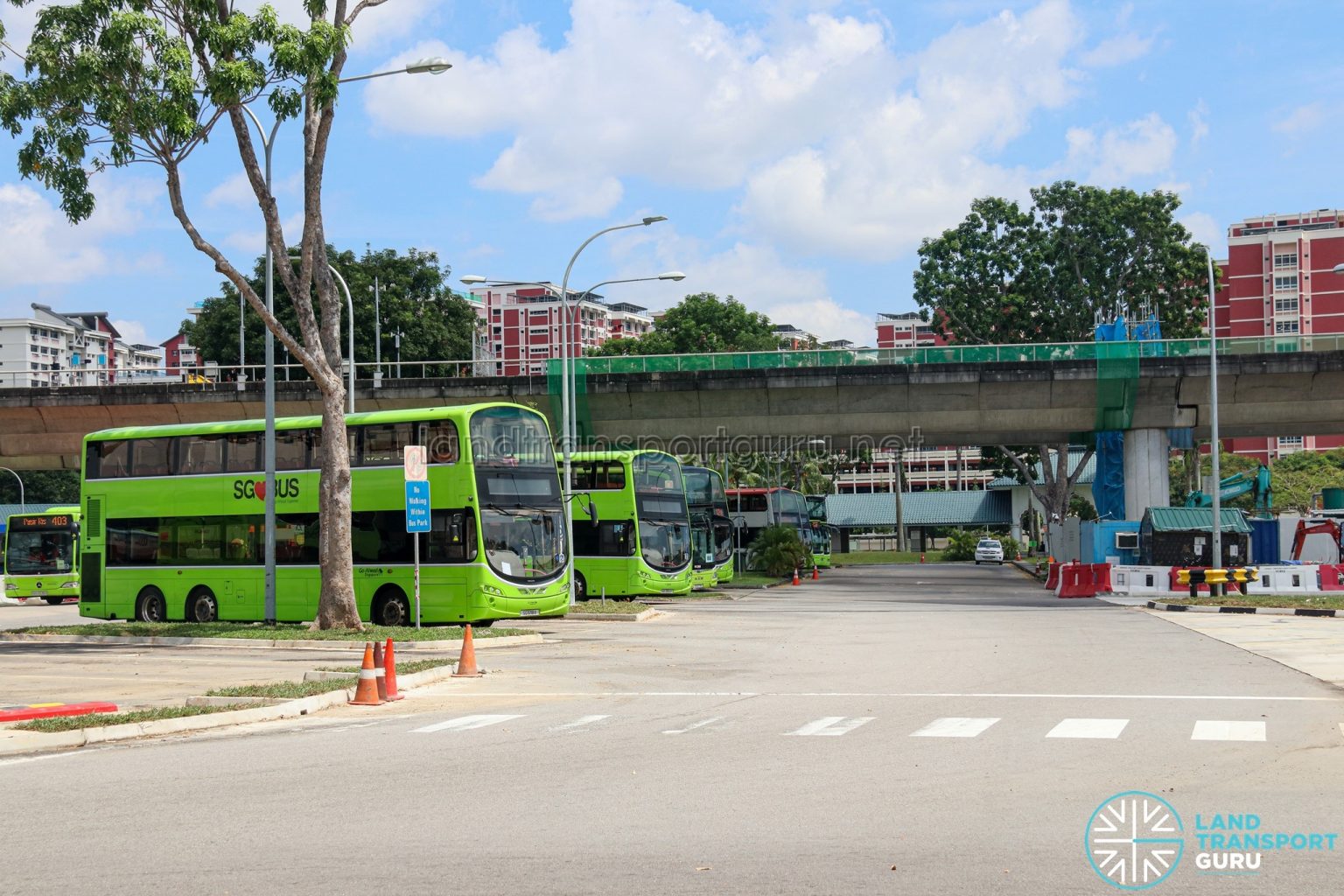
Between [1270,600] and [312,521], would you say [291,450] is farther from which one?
[1270,600]

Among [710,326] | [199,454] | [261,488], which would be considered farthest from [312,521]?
[710,326]

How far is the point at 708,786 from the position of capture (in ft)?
30.9

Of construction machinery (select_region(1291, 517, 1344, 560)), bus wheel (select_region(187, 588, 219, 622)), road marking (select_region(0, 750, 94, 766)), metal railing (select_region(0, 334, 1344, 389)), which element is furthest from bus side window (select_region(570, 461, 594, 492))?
construction machinery (select_region(1291, 517, 1344, 560))

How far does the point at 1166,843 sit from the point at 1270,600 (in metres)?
29.8

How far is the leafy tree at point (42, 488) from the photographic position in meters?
111

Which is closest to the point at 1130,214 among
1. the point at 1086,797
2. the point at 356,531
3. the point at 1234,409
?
the point at 1234,409

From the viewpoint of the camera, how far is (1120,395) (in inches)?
1752

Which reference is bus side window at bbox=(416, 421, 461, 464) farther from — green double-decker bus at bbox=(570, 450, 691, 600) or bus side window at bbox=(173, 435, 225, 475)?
green double-decker bus at bbox=(570, 450, 691, 600)

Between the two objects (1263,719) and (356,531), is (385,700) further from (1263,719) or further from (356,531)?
(356,531)

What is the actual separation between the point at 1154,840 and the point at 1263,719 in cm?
617

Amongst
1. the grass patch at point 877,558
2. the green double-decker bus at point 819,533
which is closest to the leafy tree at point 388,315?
the green double-decker bus at point 819,533

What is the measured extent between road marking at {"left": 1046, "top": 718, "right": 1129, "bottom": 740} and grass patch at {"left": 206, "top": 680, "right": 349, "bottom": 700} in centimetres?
792

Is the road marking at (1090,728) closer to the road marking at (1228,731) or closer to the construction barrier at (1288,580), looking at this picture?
the road marking at (1228,731)

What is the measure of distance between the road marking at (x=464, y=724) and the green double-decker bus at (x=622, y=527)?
A: 21.8 metres
